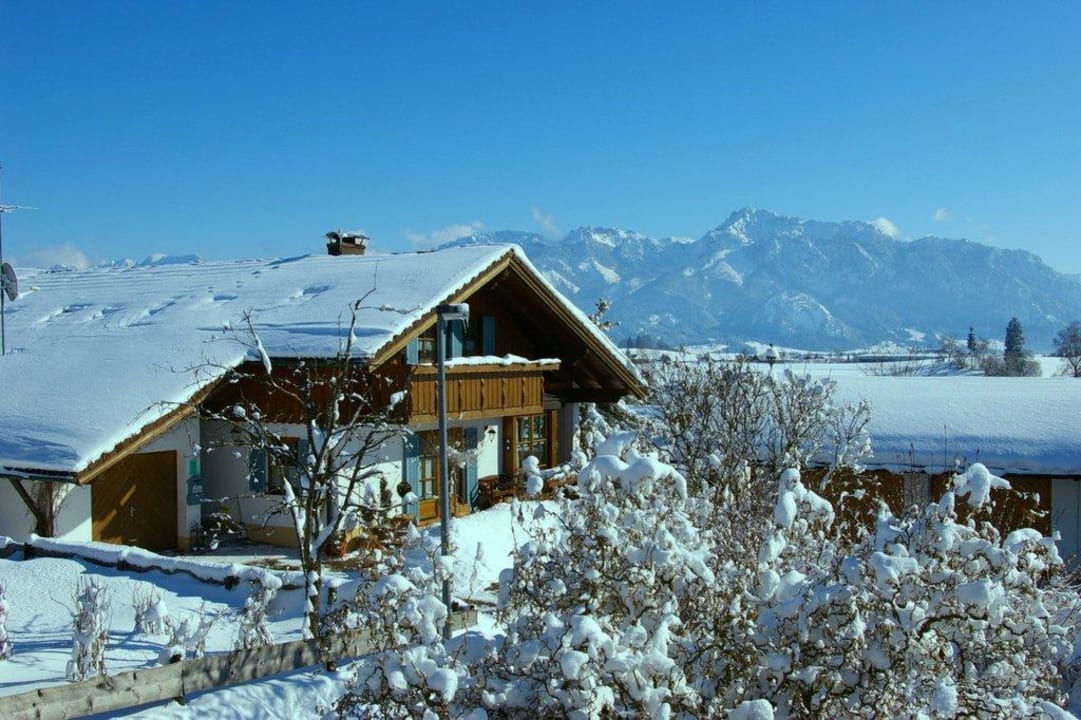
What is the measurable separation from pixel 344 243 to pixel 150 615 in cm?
1651

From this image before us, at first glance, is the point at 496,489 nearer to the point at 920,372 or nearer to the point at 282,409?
the point at 282,409

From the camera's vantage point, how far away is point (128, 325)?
67.3 ft

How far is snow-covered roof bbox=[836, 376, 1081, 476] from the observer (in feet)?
69.2

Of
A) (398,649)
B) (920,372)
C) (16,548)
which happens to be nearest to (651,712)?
(398,649)

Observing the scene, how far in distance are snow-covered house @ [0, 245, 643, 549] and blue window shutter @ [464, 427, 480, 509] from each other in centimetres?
4

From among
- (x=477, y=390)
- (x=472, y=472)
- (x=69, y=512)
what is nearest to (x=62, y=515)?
(x=69, y=512)

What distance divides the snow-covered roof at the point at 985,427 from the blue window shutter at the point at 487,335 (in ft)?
29.7

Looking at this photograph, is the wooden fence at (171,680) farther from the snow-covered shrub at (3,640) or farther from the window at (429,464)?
the window at (429,464)

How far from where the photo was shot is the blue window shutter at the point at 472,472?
20.9 metres

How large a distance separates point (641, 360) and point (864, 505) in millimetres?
8289

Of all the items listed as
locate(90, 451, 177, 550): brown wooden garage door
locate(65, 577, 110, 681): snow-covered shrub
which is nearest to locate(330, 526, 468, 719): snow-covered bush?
locate(65, 577, 110, 681): snow-covered shrub

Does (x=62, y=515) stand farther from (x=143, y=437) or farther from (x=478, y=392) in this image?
(x=478, y=392)

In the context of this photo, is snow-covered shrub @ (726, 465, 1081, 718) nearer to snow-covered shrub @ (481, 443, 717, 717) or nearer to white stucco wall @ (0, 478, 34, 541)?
snow-covered shrub @ (481, 443, 717, 717)

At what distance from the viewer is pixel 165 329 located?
63.8ft
